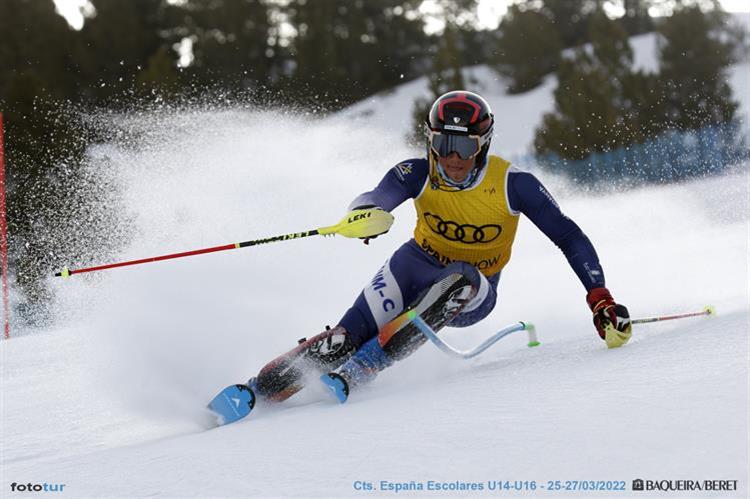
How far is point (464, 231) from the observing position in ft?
13.5

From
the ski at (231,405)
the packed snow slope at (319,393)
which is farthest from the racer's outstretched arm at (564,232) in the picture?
the ski at (231,405)

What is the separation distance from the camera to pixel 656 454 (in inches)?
76.5

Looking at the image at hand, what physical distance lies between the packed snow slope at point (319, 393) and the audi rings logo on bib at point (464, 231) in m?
0.59

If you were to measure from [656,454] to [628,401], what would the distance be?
0.44m

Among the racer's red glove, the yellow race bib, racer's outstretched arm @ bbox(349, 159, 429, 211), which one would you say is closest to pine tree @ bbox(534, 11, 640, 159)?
the yellow race bib

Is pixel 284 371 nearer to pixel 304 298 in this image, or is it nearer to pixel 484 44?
pixel 304 298

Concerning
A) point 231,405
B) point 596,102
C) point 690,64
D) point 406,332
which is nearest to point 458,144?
point 406,332

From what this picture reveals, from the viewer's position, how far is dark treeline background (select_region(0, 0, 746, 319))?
1508 centimetres

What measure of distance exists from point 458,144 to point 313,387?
4.26 ft

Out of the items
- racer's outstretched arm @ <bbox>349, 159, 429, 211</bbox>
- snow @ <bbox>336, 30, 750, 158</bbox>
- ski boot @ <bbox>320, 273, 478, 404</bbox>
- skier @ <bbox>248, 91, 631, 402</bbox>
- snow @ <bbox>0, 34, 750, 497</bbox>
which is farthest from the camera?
snow @ <bbox>336, 30, 750, 158</bbox>

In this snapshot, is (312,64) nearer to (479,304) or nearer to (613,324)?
(479,304)

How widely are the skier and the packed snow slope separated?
0.15 metres

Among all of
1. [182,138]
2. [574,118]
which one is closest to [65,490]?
[182,138]

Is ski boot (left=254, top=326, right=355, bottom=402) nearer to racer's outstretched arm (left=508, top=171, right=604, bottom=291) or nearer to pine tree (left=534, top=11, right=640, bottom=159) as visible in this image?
racer's outstretched arm (left=508, top=171, right=604, bottom=291)
